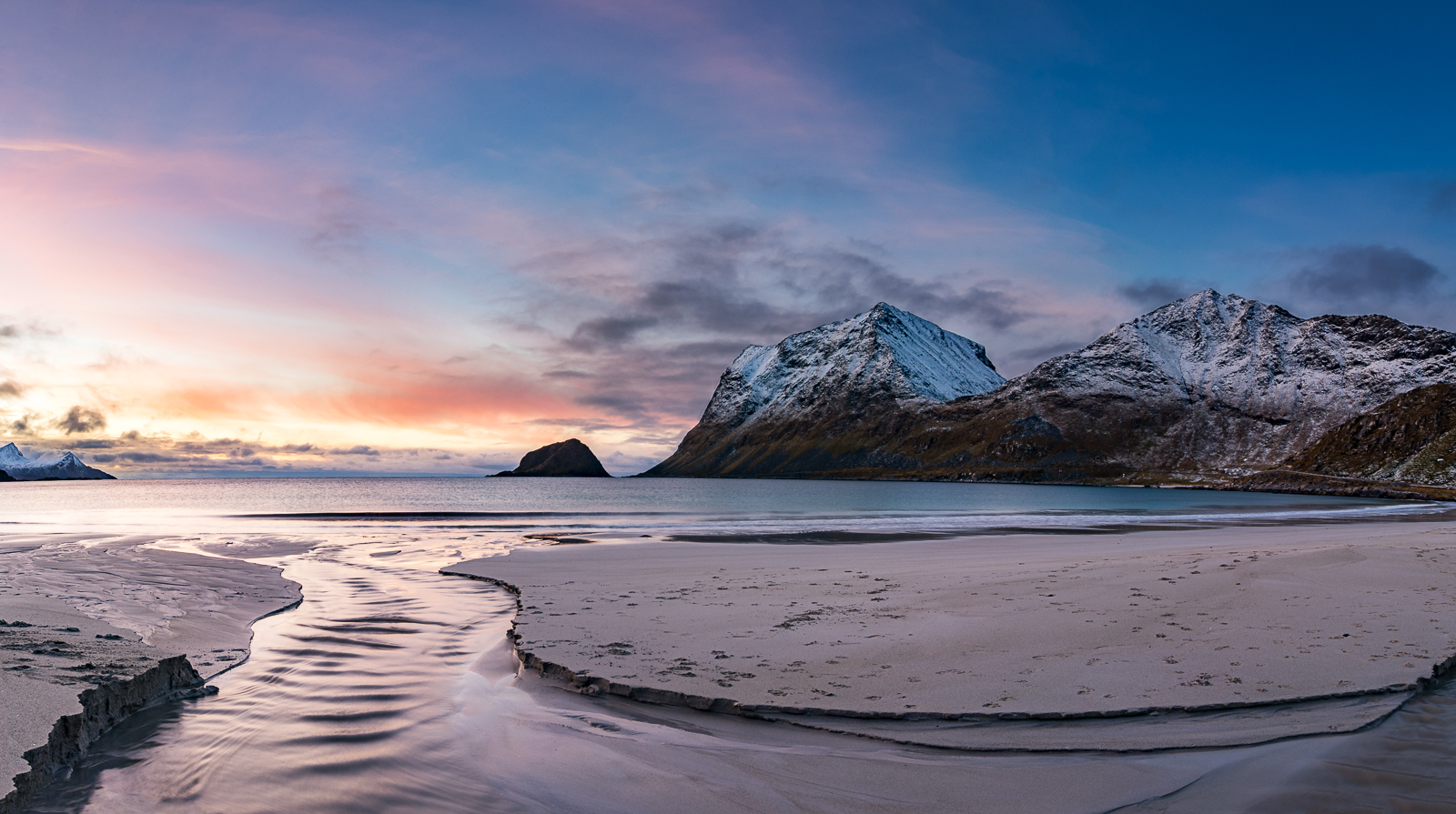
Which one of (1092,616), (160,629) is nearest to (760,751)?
(1092,616)

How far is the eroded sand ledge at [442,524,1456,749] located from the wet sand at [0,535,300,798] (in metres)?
5.45

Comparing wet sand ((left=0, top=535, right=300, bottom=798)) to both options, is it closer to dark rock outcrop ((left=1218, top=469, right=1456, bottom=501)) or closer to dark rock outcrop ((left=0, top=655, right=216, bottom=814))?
dark rock outcrop ((left=0, top=655, right=216, bottom=814))

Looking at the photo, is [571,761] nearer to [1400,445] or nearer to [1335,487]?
[1335,487]

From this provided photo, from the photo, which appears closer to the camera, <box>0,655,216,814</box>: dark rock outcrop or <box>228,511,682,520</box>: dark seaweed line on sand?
<box>0,655,216,814</box>: dark rock outcrop

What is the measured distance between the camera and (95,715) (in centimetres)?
845

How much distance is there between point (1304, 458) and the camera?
16062 centimetres

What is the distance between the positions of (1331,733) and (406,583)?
67.6 feet

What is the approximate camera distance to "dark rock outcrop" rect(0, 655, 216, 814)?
21.9 ft

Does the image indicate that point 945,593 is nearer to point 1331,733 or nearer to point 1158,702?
point 1158,702

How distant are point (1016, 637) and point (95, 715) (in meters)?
12.8

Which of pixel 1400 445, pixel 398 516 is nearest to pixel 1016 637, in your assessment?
pixel 398 516

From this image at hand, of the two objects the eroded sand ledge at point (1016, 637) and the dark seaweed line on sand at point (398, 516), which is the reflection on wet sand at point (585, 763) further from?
the dark seaweed line on sand at point (398, 516)

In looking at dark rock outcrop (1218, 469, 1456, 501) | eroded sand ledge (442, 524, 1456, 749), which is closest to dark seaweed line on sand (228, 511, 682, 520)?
eroded sand ledge (442, 524, 1456, 749)

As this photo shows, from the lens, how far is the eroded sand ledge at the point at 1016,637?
886 centimetres
